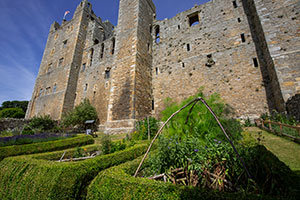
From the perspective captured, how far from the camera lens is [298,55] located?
24.5 feet

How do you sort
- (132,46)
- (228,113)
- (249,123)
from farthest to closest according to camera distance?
(132,46) < (228,113) < (249,123)

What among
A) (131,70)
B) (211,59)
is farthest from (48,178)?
(211,59)

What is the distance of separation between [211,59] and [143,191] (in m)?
12.0

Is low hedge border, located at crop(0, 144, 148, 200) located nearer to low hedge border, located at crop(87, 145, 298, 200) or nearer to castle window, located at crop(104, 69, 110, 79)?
low hedge border, located at crop(87, 145, 298, 200)

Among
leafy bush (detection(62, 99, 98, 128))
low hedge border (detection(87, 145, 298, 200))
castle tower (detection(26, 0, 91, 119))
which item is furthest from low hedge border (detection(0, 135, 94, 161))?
castle tower (detection(26, 0, 91, 119))

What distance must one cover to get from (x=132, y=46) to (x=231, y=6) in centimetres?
965

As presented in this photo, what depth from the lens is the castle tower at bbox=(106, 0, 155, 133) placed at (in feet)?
34.6

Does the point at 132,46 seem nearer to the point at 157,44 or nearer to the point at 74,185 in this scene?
the point at 157,44

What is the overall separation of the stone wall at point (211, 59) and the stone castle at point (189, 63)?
0.06 metres

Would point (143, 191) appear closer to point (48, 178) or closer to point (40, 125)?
point (48, 178)

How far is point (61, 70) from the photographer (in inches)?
736

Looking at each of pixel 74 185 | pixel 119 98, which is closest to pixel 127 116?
pixel 119 98

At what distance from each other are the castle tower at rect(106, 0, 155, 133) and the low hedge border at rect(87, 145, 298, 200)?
742 centimetres

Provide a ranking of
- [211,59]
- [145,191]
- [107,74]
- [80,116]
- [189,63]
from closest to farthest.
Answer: [145,191]
[211,59]
[189,63]
[80,116]
[107,74]
